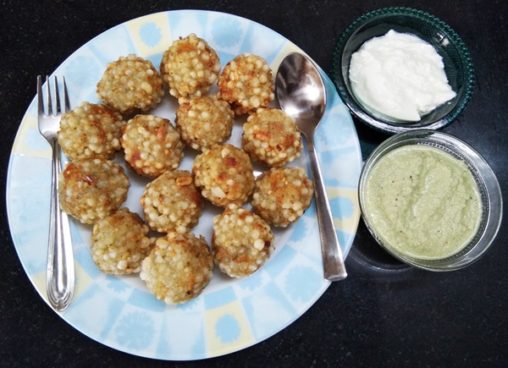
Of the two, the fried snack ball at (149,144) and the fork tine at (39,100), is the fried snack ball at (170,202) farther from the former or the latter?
the fork tine at (39,100)

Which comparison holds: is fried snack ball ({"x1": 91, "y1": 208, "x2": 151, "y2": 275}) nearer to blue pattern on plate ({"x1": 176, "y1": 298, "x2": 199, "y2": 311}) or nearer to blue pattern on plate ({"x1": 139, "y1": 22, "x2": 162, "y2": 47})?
blue pattern on plate ({"x1": 176, "y1": 298, "x2": 199, "y2": 311})

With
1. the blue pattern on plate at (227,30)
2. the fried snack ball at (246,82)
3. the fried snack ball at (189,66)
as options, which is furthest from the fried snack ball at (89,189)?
the blue pattern on plate at (227,30)

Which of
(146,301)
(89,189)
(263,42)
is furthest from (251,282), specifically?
(263,42)

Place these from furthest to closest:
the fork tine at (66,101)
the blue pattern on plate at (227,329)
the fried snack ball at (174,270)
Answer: the fork tine at (66,101) → the blue pattern on plate at (227,329) → the fried snack ball at (174,270)

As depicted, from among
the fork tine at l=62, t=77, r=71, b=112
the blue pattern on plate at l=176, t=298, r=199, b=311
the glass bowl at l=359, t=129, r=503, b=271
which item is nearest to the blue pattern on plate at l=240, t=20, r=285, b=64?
the glass bowl at l=359, t=129, r=503, b=271

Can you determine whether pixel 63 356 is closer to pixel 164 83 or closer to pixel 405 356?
pixel 164 83

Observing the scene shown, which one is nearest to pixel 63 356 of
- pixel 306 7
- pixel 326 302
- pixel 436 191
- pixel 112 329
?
pixel 112 329
